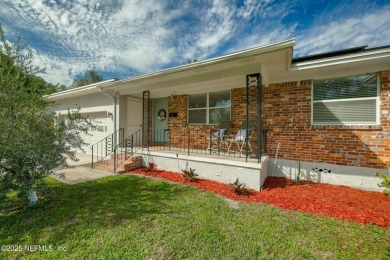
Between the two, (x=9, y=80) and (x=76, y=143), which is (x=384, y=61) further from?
(x=9, y=80)

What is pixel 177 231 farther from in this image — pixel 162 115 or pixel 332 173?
pixel 162 115

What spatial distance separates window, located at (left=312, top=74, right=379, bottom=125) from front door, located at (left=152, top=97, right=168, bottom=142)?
5890 millimetres

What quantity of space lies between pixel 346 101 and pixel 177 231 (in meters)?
5.38

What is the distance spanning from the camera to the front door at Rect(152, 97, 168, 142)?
8.37 m

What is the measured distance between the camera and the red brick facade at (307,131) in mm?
4336

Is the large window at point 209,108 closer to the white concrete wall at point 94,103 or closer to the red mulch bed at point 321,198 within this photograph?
the red mulch bed at point 321,198

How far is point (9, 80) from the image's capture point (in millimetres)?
3029

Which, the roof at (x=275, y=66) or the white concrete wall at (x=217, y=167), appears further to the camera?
the white concrete wall at (x=217, y=167)

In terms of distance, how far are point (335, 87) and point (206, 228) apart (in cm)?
514

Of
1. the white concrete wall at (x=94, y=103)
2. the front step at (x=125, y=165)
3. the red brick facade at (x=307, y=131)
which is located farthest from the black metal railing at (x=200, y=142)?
the white concrete wall at (x=94, y=103)

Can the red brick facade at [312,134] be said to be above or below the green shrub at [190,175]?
above

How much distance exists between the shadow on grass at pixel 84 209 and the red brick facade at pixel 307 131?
352 centimetres

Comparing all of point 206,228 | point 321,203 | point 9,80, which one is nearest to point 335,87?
point 321,203

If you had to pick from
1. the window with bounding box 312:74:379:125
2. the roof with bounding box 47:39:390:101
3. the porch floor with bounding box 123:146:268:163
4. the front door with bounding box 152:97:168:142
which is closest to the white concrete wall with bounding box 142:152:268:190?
the porch floor with bounding box 123:146:268:163
